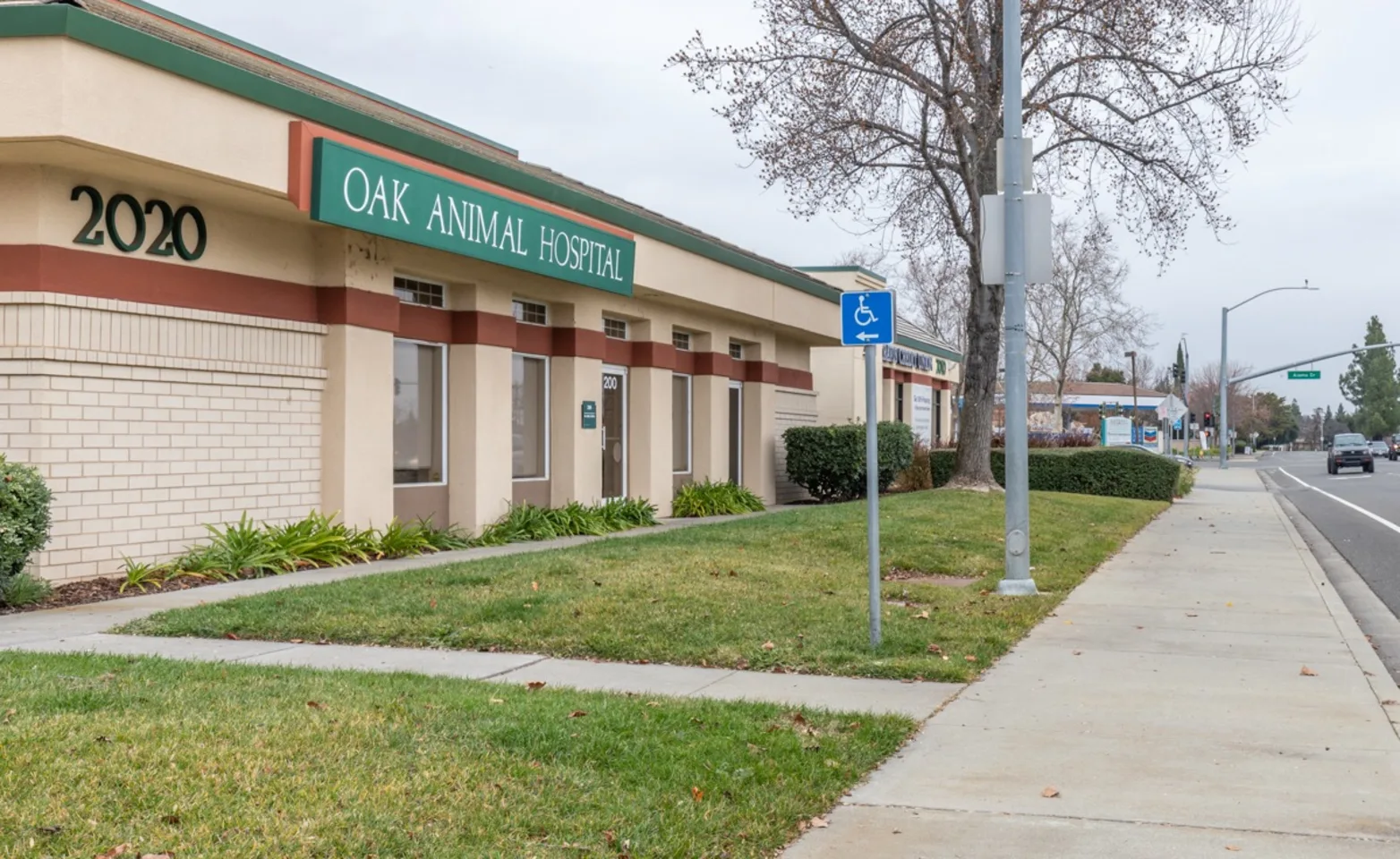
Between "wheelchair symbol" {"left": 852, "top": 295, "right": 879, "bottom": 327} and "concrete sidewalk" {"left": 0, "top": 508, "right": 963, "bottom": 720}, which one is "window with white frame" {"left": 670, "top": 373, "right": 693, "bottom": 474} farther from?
"wheelchair symbol" {"left": 852, "top": 295, "right": 879, "bottom": 327}

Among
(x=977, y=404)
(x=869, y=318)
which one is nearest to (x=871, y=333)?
(x=869, y=318)

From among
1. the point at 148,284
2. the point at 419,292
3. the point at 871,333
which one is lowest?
the point at 871,333

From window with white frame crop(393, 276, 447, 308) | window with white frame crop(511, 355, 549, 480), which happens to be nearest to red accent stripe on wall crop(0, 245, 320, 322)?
window with white frame crop(393, 276, 447, 308)

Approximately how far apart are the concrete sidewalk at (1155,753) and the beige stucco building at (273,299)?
8136 millimetres

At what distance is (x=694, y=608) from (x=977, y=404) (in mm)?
15529

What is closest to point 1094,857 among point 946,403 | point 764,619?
point 764,619

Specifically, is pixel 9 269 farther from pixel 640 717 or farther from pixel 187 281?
pixel 640 717

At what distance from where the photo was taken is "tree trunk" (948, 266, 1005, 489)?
24219 millimetres

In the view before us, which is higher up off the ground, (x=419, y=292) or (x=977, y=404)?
(x=419, y=292)

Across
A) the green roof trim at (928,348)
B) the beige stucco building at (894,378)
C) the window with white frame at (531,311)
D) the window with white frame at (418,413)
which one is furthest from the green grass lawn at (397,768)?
the green roof trim at (928,348)

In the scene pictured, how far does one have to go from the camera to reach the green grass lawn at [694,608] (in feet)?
29.5

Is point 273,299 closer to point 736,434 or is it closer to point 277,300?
point 277,300

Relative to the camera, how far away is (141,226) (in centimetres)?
1209

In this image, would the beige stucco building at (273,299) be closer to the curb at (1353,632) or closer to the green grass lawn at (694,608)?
the green grass lawn at (694,608)
